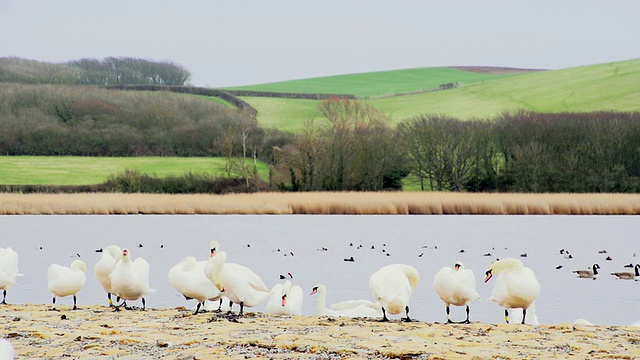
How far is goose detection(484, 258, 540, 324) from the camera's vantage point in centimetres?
1047

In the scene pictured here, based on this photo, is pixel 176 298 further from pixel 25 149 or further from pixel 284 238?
pixel 25 149

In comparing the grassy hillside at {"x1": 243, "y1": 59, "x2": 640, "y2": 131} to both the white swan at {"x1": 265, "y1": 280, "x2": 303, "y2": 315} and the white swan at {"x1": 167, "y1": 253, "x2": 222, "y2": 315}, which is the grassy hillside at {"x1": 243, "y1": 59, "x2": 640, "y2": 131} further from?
the white swan at {"x1": 167, "y1": 253, "x2": 222, "y2": 315}

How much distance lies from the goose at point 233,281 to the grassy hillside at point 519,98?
5775 cm

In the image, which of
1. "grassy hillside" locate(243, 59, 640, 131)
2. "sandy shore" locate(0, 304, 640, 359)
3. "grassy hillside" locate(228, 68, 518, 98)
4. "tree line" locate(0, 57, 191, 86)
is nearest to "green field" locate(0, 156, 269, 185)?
"grassy hillside" locate(243, 59, 640, 131)

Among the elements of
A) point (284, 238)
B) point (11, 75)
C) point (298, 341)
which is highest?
point (11, 75)

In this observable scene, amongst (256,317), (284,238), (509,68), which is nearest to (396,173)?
(284,238)

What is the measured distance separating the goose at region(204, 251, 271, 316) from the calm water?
277cm

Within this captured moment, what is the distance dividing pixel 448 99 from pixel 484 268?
212 feet

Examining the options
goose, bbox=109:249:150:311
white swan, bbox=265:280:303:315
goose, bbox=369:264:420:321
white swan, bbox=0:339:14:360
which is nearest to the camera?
white swan, bbox=0:339:14:360

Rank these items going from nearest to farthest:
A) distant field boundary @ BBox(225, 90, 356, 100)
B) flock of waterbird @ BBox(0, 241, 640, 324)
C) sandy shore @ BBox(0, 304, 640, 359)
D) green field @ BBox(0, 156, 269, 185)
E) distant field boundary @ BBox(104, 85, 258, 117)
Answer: sandy shore @ BBox(0, 304, 640, 359), flock of waterbird @ BBox(0, 241, 640, 324), green field @ BBox(0, 156, 269, 185), distant field boundary @ BBox(104, 85, 258, 117), distant field boundary @ BBox(225, 90, 356, 100)

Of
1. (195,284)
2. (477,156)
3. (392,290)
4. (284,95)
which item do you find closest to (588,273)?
(392,290)

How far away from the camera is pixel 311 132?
170 ft

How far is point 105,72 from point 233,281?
112 meters

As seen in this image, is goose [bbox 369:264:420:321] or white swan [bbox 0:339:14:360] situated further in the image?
goose [bbox 369:264:420:321]
